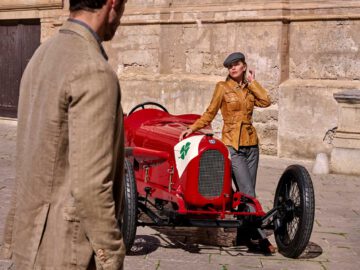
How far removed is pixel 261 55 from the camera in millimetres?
11977

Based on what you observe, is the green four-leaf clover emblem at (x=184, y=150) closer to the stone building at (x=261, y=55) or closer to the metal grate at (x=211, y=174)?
the metal grate at (x=211, y=174)

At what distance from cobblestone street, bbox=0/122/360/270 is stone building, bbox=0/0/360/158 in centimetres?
327

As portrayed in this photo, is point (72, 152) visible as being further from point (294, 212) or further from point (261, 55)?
point (261, 55)

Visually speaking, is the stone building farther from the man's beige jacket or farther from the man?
the man

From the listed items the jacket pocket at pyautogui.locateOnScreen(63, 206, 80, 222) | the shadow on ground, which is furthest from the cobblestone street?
the jacket pocket at pyautogui.locateOnScreen(63, 206, 80, 222)

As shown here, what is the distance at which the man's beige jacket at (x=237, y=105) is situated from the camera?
6.07 metres

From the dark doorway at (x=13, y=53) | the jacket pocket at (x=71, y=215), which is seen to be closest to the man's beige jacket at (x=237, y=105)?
the jacket pocket at (x=71, y=215)

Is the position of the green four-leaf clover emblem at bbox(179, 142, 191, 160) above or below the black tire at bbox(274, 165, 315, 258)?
above

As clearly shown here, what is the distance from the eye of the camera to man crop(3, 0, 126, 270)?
6.40 ft

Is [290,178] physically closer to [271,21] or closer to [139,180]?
[139,180]

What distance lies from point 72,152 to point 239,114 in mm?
4220

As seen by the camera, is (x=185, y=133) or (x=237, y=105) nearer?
(x=185, y=133)

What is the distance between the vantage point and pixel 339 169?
10.2 m

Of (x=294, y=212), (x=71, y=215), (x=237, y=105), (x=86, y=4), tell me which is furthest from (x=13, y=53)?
(x=71, y=215)
